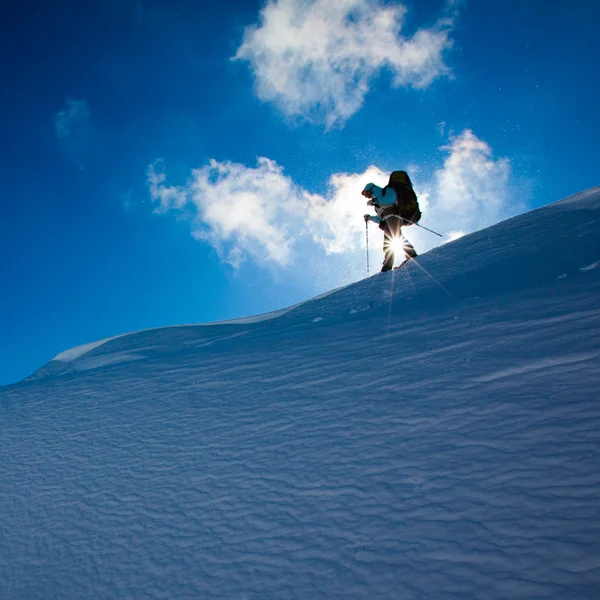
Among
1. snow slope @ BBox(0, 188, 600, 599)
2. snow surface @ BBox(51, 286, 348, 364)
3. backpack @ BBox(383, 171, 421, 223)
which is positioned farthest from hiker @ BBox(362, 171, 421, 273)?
snow slope @ BBox(0, 188, 600, 599)

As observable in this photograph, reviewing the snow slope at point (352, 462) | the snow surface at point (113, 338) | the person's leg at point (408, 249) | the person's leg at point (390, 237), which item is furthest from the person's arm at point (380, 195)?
the snow slope at point (352, 462)

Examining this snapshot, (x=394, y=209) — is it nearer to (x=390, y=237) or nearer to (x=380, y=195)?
(x=380, y=195)

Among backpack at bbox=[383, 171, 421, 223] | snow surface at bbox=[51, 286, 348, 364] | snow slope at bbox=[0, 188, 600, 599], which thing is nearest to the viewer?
snow slope at bbox=[0, 188, 600, 599]

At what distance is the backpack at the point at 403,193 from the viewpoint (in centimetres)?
598

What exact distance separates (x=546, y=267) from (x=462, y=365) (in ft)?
5.55

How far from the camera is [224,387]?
3.49m

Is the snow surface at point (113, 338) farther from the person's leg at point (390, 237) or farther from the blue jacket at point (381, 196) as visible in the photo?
the blue jacket at point (381, 196)

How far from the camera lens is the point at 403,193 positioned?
599 centimetres

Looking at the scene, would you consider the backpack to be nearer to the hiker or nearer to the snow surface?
the hiker

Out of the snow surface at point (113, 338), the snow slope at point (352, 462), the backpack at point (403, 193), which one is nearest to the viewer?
the snow slope at point (352, 462)

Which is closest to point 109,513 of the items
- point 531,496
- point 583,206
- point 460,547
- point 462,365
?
point 460,547

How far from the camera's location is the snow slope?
1.46 m

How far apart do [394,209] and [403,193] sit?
264 millimetres

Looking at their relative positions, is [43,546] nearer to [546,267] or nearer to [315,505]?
[315,505]
